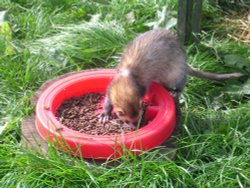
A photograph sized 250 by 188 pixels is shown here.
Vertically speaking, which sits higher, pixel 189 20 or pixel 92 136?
pixel 189 20

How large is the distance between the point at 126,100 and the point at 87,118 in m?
0.59

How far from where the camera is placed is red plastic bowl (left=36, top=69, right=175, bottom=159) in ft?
12.9

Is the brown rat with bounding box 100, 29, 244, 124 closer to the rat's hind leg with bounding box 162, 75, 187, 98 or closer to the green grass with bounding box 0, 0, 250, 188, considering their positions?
the rat's hind leg with bounding box 162, 75, 187, 98

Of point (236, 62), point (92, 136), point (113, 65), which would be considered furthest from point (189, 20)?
point (92, 136)

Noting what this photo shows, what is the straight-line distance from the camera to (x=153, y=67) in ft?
15.7

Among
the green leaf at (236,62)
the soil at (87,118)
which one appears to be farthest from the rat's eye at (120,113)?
the green leaf at (236,62)

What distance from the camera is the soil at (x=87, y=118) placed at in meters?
4.40

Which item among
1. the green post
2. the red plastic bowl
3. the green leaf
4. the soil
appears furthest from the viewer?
the green post

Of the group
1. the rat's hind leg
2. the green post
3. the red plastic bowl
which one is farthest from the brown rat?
the green post

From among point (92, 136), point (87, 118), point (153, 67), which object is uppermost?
point (153, 67)

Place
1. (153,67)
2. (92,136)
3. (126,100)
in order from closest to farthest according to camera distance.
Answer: (92,136), (126,100), (153,67)

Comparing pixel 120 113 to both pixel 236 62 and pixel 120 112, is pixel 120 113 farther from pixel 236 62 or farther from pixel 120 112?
pixel 236 62

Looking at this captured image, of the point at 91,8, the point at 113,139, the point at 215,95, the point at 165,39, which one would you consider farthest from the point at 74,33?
the point at 113,139

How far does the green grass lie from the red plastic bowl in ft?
0.32
